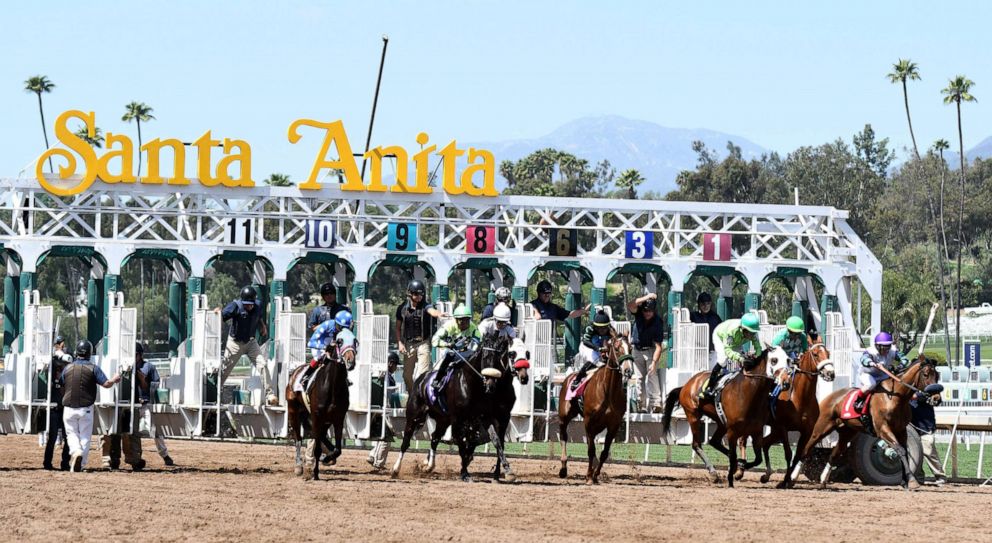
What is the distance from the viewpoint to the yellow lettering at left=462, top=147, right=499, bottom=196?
104 ft

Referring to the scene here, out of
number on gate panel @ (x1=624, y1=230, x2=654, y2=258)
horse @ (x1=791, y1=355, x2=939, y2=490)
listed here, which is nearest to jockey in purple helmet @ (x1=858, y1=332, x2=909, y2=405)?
horse @ (x1=791, y1=355, x2=939, y2=490)

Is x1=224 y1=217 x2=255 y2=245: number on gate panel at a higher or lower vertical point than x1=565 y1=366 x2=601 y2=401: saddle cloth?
higher

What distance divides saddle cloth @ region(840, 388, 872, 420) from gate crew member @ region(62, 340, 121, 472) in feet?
27.7

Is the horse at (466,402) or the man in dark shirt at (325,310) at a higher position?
the man in dark shirt at (325,310)

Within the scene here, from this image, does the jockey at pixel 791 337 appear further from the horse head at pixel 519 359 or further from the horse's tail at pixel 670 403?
the horse head at pixel 519 359

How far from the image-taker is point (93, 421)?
69.5 ft

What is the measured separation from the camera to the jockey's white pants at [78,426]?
20.0 metres

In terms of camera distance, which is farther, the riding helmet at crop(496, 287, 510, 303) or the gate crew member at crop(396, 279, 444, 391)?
the gate crew member at crop(396, 279, 444, 391)

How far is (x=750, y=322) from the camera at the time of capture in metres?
19.2

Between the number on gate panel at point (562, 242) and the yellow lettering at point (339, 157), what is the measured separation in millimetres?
3535

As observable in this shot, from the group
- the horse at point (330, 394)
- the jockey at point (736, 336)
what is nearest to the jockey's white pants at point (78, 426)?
the horse at point (330, 394)

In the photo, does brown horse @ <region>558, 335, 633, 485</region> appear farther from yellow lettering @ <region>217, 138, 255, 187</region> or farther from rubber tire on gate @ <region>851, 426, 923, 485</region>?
yellow lettering @ <region>217, 138, 255, 187</region>

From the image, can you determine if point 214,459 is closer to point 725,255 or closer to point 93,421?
point 93,421

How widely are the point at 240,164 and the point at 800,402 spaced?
14.5 metres
